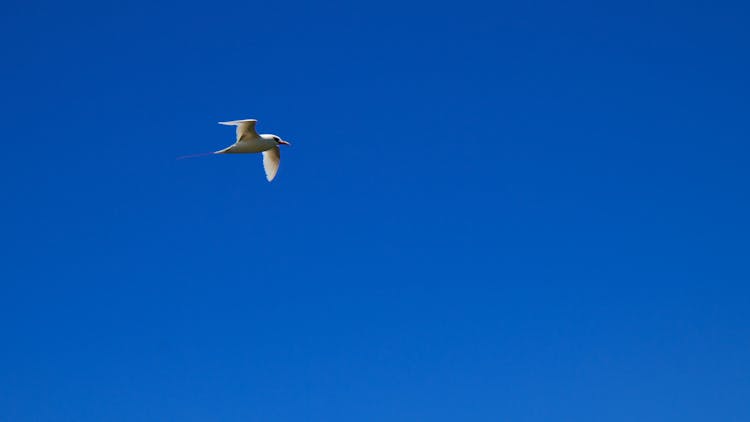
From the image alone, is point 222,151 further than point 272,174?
No

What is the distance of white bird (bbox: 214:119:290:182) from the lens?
4003cm

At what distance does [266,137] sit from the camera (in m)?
41.9

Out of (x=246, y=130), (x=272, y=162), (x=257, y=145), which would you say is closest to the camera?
(x=246, y=130)

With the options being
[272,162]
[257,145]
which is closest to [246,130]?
[257,145]

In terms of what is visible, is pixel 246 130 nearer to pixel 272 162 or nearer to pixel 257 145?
pixel 257 145

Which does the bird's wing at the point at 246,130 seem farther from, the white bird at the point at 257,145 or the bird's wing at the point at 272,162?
the bird's wing at the point at 272,162

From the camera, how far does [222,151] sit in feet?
131

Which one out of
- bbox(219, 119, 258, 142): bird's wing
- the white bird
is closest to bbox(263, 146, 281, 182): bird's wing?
the white bird

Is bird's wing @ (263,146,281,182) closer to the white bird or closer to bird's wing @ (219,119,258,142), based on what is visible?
the white bird

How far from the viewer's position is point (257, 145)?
136 feet

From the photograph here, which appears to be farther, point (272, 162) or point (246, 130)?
point (272, 162)

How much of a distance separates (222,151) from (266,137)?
2581 millimetres

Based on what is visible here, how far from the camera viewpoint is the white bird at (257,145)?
40.0m

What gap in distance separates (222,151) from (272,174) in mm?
5074
